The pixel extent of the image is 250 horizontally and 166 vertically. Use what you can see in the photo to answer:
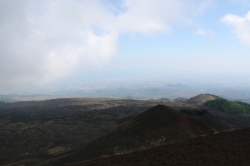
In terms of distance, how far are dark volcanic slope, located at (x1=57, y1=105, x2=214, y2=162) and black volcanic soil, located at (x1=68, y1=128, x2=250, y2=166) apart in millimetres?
8041

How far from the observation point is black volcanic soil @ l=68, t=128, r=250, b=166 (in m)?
13.8

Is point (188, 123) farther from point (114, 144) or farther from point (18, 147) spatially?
point (18, 147)

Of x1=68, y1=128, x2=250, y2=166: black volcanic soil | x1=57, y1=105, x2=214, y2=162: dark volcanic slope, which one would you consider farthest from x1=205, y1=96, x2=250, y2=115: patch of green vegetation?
x1=68, y1=128, x2=250, y2=166: black volcanic soil

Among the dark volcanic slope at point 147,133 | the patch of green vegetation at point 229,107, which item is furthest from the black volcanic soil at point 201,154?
the patch of green vegetation at point 229,107

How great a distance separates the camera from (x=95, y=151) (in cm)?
2697

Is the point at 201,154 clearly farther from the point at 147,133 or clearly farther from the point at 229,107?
the point at 229,107

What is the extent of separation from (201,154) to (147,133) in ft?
45.6

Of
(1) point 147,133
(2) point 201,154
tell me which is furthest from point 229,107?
(2) point 201,154

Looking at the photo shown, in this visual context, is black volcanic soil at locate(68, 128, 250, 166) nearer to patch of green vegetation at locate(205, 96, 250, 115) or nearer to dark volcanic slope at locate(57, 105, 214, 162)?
dark volcanic slope at locate(57, 105, 214, 162)

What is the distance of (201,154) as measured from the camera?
15188 millimetres

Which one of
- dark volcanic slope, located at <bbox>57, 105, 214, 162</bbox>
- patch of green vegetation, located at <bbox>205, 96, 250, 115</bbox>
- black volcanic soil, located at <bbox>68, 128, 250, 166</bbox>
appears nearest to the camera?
black volcanic soil, located at <bbox>68, 128, 250, 166</bbox>

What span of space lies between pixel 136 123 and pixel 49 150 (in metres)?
16.6

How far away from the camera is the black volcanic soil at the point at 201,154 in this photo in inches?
543

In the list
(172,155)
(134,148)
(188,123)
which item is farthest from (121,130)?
(172,155)
